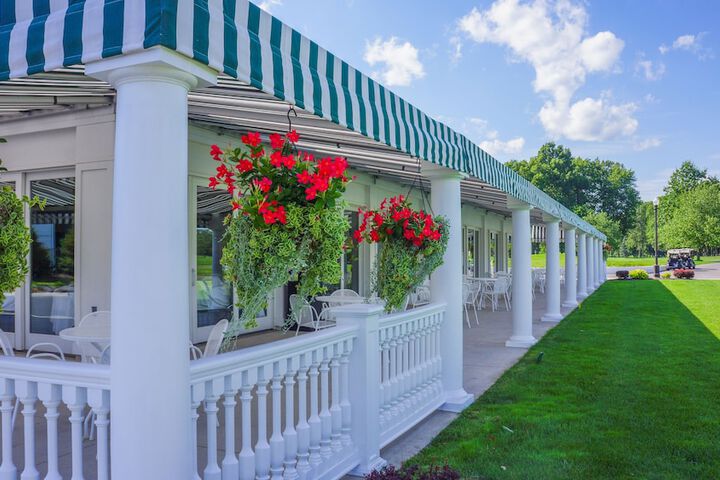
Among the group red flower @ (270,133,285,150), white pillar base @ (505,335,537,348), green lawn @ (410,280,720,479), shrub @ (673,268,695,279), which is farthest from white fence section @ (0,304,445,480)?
shrub @ (673,268,695,279)

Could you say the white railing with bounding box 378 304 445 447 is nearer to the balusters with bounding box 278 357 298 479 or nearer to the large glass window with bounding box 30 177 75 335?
the balusters with bounding box 278 357 298 479

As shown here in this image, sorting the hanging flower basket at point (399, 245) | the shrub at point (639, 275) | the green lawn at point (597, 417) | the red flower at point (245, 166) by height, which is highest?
the red flower at point (245, 166)

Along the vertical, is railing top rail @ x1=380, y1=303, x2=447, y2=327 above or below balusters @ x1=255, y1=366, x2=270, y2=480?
above

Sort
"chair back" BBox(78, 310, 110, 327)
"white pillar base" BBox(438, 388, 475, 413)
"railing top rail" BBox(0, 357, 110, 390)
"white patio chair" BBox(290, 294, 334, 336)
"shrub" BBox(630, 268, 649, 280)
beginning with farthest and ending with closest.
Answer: "shrub" BBox(630, 268, 649, 280) → "white patio chair" BBox(290, 294, 334, 336) → "white pillar base" BBox(438, 388, 475, 413) → "chair back" BBox(78, 310, 110, 327) → "railing top rail" BBox(0, 357, 110, 390)

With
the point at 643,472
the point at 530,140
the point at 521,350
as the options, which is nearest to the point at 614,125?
the point at 530,140

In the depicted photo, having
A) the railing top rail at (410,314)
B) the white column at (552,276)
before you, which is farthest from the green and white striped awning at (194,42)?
the white column at (552,276)

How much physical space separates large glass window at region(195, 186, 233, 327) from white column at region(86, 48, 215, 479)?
16.7 feet

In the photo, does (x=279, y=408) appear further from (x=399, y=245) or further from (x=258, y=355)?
(x=399, y=245)

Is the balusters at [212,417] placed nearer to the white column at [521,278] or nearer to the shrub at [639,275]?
the white column at [521,278]

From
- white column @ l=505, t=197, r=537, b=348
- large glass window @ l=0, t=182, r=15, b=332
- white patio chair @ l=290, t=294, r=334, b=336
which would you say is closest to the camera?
white patio chair @ l=290, t=294, r=334, b=336

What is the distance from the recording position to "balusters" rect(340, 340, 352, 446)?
10.8 ft

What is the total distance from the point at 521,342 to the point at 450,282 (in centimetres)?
331

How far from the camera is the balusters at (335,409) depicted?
3174 millimetres

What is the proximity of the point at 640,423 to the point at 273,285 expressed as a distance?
3277 millimetres
